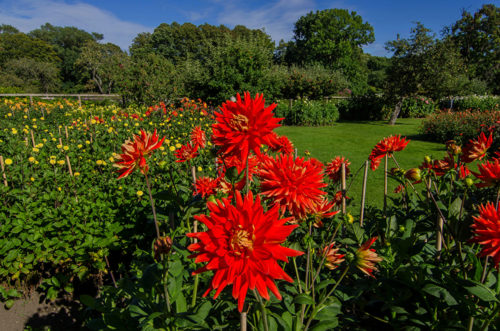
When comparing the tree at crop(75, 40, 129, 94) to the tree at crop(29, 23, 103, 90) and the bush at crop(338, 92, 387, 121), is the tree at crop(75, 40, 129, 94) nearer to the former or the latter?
the tree at crop(29, 23, 103, 90)

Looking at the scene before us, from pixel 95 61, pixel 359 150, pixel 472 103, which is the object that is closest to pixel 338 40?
pixel 472 103

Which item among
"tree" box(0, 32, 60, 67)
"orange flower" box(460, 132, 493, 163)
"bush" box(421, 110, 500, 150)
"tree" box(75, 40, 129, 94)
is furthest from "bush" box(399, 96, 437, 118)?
"tree" box(0, 32, 60, 67)

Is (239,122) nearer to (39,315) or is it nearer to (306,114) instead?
(39,315)

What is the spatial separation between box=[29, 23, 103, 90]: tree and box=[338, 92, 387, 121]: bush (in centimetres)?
4227

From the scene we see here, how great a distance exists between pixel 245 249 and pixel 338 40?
4417 cm

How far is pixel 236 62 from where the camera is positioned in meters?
12.7

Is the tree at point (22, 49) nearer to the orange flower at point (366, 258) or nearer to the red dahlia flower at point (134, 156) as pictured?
the red dahlia flower at point (134, 156)

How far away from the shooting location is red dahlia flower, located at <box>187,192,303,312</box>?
2.40 ft

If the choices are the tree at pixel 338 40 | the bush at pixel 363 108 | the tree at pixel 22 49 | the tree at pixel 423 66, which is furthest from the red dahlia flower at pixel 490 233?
the tree at pixel 22 49

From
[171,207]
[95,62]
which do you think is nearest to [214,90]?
[171,207]

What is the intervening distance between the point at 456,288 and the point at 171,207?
1418mm

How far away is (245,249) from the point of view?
2.49 ft

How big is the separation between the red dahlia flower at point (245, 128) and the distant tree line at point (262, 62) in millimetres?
10696

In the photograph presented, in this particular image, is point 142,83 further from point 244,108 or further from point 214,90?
point 244,108
